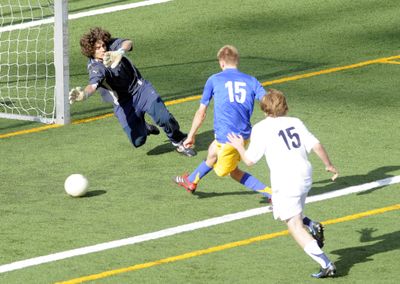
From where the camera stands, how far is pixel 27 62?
71.2 ft

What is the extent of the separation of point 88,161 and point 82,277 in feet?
14.4

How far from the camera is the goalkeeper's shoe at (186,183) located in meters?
14.6

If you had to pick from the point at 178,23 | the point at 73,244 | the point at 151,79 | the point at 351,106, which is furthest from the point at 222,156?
the point at 178,23

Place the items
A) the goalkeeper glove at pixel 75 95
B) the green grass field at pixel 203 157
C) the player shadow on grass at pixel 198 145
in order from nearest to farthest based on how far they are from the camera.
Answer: the green grass field at pixel 203 157 → the goalkeeper glove at pixel 75 95 → the player shadow on grass at pixel 198 145

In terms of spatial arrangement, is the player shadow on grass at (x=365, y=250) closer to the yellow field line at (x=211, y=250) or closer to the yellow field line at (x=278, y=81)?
the yellow field line at (x=211, y=250)

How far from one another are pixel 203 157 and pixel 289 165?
4.71m

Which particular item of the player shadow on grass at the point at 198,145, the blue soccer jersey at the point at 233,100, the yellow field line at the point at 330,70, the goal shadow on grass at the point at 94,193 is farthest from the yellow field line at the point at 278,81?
the blue soccer jersey at the point at 233,100

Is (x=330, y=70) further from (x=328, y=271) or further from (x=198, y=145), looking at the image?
(x=328, y=271)

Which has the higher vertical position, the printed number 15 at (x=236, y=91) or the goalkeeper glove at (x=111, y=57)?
the printed number 15 at (x=236, y=91)

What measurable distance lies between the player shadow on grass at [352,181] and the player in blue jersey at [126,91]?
7.12ft

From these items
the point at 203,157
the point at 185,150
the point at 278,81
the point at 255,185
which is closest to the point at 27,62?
the point at 278,81

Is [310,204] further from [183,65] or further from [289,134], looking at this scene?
[183,65]

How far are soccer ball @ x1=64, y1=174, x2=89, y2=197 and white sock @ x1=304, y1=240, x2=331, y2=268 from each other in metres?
3.74

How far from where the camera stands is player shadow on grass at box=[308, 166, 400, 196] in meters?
14.7
